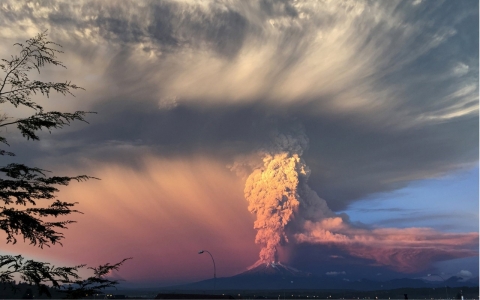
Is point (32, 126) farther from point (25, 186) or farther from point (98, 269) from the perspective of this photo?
point (98, 269)

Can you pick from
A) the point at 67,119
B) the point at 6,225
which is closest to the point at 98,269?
the point at 6,225

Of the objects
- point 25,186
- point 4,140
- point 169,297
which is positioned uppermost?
point 4,140

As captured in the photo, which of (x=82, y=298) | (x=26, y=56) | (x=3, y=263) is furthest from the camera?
(x=82, y=298)

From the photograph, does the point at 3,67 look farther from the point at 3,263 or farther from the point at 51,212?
the point at 3,263

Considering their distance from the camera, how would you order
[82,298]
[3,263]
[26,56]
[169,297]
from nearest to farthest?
1. [3,263]
2. [26,56]
3. [82,298]
4. [169,297]

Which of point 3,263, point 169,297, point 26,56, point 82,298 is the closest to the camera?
point 3,263

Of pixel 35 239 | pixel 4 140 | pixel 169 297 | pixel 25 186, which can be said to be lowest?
pixel 169 297

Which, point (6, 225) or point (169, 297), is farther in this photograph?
point (169, 297)

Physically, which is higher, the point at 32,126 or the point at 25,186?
the point at 32,126

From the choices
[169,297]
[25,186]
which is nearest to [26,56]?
[25,186]
